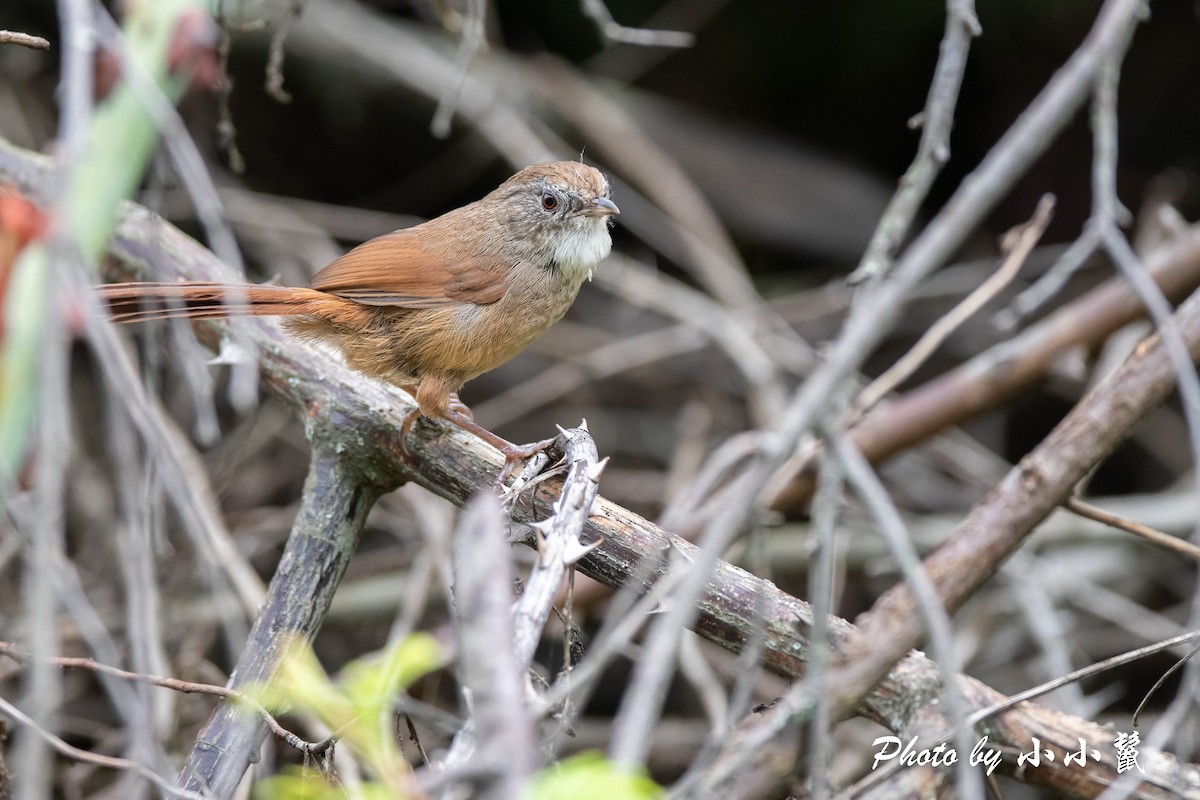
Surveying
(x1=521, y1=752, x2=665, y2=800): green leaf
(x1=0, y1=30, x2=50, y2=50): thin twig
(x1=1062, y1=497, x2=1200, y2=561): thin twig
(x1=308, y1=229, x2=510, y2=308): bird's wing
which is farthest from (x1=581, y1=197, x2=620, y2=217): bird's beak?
(x1=521, y1=752, x2=665, y2=800): green leaf

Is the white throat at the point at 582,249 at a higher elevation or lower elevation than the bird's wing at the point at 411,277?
higher

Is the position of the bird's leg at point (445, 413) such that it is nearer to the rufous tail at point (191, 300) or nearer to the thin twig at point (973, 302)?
the rufous tail at point (191, 300)

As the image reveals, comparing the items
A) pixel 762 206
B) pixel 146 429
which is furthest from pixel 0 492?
pixel 762 206

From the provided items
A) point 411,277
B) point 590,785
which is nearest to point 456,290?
point 411,277

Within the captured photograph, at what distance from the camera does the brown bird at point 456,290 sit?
137 inches

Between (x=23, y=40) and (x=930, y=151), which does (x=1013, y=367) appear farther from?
(x=23, y=40)

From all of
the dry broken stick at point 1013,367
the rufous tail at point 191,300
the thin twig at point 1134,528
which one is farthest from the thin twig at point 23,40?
the dry broken stick at point 1013,367

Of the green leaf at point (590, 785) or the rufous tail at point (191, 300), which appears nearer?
the green leaf at point (590, 785)

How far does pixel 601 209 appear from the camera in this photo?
3.87 m

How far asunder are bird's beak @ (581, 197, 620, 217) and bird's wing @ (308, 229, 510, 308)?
14.9 inches

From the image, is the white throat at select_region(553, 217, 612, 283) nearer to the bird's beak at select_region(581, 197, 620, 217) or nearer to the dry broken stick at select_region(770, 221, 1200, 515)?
the bird's beak at select_region(581, 197, 620, 217)

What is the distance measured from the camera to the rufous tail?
3.03m

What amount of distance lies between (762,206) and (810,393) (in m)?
5.22

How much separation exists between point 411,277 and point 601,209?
0.71 metres
